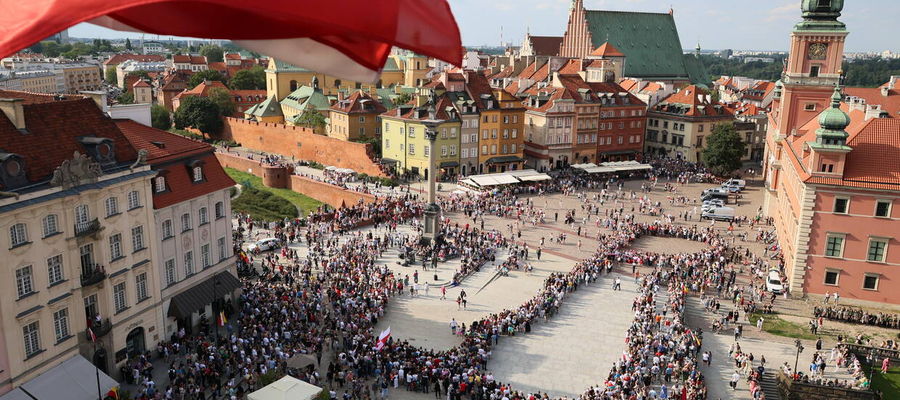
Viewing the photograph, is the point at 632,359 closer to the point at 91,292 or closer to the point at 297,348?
the point at 297,348

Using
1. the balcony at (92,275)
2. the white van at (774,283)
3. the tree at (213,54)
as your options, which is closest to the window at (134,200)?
the balcony at (92,275)

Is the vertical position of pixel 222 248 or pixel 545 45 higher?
pixel 545 45

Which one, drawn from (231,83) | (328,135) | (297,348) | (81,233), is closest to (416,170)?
(328,135)

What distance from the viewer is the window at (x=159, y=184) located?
2905 centimetres

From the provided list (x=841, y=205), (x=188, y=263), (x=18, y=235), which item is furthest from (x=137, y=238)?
(x=841, y=205)

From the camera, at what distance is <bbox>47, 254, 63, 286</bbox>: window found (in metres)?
24.2

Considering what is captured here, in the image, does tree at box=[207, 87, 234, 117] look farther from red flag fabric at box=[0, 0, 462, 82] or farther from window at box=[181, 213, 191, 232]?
red flag fabric at box=[0, 0, 462, 82]

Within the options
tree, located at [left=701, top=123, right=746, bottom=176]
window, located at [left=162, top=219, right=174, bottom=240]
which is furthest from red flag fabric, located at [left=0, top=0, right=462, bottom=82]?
tree, located at [left=701, top=123, right=746, bottom=176]

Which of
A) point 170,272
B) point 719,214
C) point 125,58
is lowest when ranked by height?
point 719,214

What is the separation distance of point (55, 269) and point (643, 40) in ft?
324

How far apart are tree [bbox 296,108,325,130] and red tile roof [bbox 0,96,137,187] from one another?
52478mm

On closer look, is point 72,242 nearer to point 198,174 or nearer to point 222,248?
point 198,174

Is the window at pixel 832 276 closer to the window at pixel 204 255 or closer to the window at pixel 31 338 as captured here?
the window at pixel 204 255

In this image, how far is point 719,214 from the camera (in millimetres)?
54062
